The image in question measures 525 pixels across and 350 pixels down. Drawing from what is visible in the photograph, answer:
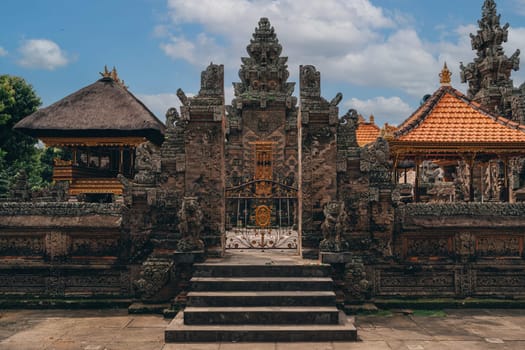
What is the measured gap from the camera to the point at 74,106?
77.2 ft

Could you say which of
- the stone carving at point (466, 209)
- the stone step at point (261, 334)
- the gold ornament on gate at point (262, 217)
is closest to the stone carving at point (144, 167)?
the gold ornament on gate at point (262, 217)

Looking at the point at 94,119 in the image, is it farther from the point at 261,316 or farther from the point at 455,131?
the point at 261,316

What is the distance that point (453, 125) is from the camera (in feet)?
46.3

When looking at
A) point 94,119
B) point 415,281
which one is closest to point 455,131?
point 415,281

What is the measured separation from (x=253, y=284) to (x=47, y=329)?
157 inches

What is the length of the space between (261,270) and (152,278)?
2487 millimetres

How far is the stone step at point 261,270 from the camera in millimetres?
8648

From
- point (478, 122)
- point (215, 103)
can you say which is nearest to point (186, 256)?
point (215, 103)

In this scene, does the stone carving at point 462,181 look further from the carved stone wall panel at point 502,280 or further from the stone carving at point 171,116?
the stone carving at point 171,116

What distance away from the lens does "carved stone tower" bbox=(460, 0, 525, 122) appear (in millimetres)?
20839

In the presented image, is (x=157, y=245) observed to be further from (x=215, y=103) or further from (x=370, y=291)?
(x=370, y=291)

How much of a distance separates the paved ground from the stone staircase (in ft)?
0.70

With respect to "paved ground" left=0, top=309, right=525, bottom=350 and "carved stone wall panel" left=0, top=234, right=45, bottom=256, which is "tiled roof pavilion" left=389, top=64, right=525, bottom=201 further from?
"carved stone wall panel" left=0, top=234, right=45, bottom=256

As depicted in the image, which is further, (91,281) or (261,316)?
(91,281)
